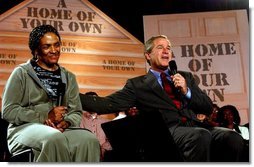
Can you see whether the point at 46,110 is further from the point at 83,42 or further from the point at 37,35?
the point at 83,42

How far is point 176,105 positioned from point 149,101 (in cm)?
16

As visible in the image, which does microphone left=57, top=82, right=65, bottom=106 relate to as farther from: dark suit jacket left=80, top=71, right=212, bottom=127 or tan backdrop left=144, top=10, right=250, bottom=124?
tan backdrop left=144, top=10, right=250, bottom=124

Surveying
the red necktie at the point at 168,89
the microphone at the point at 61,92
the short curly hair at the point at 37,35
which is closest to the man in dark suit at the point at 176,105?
the red necktie at the point at 168,89

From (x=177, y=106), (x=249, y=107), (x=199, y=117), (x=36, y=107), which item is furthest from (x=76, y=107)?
(x=249, y=107)

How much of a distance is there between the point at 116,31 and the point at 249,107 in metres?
1.03

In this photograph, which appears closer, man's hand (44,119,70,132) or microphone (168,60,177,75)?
man's hand (44,119,70,132)

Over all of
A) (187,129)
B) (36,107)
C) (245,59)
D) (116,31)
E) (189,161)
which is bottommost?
(189,161)

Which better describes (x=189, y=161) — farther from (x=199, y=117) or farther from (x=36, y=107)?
(x=36, y=107)

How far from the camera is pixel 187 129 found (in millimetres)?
2432

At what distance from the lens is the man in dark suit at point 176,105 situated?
2375 millimetres

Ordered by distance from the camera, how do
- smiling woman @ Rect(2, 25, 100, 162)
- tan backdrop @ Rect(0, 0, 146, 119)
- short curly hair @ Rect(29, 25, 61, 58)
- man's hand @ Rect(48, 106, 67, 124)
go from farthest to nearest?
tan backdrop @ Rect(0, 0, 146, 119) → short curly hair @ Rect(29, 25, 61, 58) → man's hand @ Rect(48, 106, 67, 124) → smiling woman @ Rect(2, 25, 100, 162)

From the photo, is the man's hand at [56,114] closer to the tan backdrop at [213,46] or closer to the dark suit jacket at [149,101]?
the dark suit jacket at [149,101]

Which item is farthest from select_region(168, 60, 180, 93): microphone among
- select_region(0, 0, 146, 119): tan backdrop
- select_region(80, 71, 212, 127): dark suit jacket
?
select_region(0, 0, 146, 119): tan backdrop

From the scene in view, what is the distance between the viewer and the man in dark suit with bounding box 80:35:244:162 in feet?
7.79
